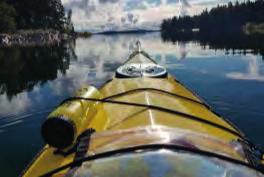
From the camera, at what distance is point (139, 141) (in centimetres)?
404

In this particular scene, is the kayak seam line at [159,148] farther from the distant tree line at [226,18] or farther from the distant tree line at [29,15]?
the distant tree line at [226,18]

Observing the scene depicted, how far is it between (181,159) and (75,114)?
1.99 metres

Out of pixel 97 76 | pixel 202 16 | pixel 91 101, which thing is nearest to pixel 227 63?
pixel 97 76

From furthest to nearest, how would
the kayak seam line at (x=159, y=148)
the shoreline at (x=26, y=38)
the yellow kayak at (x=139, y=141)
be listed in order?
the shoreline at (x=26, y=38), the kayak seam line at (x=159, y=148), the yellow kayak at (x=139, y=141)

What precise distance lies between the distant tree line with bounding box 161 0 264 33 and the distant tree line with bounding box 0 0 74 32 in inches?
2226

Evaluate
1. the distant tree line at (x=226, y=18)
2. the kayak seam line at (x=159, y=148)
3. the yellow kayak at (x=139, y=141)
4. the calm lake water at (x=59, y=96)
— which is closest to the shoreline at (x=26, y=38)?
the calm lake water at (x=59, y=96)

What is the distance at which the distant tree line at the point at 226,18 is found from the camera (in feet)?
440

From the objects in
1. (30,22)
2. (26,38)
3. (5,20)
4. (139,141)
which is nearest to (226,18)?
(30,22)

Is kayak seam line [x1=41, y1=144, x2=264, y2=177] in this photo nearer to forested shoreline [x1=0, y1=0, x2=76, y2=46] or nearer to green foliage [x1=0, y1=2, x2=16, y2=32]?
forested shoreline [x1=0, y1=0, x2=76, y2=46]

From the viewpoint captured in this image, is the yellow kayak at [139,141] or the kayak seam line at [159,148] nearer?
the yellow kayak at [139,141]

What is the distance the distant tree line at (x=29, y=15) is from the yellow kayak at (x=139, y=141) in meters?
67.3

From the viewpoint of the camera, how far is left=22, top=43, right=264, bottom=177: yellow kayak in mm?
3592

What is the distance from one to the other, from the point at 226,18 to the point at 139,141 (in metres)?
149

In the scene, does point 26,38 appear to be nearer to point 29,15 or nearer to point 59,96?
point 29,15
